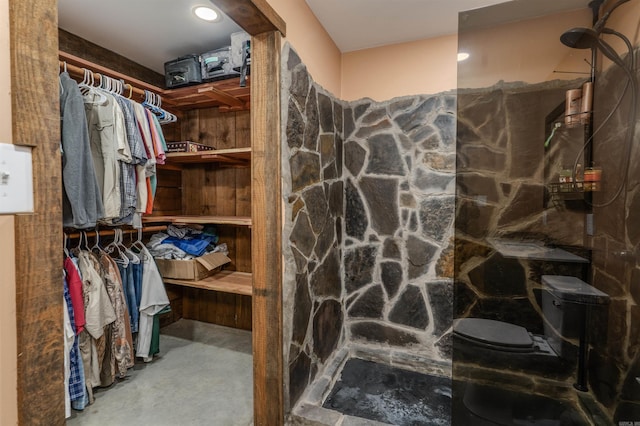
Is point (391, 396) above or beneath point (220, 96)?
beneath

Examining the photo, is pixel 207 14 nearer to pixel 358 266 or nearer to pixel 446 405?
pixel 358 266

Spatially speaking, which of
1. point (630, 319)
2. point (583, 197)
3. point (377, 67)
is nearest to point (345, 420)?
point (630, 319)

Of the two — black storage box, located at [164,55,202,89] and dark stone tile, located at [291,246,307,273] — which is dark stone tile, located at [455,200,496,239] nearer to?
dark stone tile, located at [291,246,307,273]

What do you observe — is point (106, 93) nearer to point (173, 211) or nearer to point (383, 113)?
point (173, 211)

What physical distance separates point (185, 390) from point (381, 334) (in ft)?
4.91

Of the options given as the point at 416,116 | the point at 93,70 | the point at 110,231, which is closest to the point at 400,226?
the point at 416,116

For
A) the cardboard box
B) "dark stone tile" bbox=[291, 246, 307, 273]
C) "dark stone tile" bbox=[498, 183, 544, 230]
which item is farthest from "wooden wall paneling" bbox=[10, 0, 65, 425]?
"dark stone tile" bbox=[498, 183, 544, 230]

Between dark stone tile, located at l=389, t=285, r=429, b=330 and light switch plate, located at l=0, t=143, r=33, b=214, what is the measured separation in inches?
89.3

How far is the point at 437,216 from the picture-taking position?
2.25 metres

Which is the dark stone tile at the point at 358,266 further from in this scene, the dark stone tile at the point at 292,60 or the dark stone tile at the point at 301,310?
the dark stone tile at the point at 292,60

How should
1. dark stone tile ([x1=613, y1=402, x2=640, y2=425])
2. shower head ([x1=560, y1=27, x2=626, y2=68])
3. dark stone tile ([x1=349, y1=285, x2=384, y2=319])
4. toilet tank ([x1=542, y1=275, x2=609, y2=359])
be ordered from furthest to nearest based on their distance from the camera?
dark stone tile ([x1=349, y1=285, x2=384, y2=319]) → toilet tank ([x1=542, y1=275, x2=609, y2=359]) → shower head ([x1=560, y1=27, x2=626, y2=68]) → dark stone tile ([x1=613, y1=402, x2=640, y2=425])

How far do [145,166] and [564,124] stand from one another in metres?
2.67

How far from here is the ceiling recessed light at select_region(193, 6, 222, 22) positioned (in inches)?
73.5

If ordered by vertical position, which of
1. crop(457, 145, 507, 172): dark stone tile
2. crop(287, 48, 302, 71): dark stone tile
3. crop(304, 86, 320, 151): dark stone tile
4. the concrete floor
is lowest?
the concrete floor
